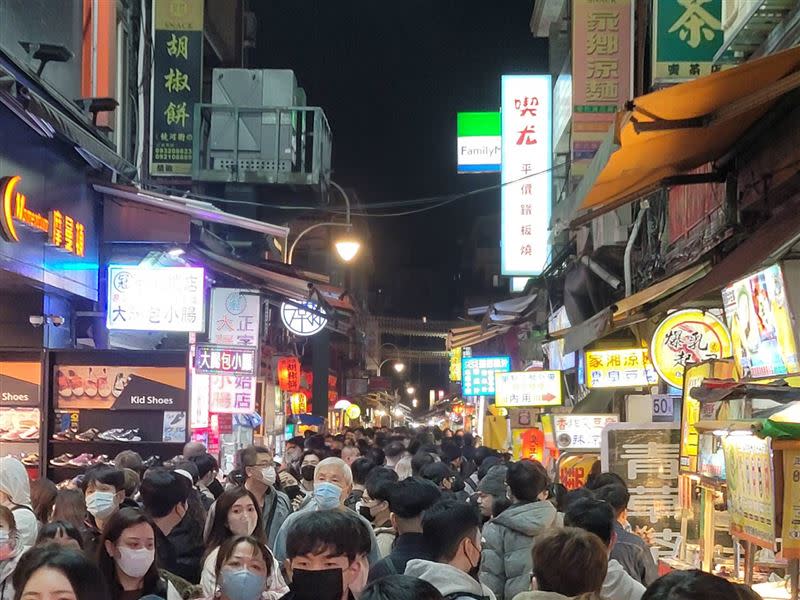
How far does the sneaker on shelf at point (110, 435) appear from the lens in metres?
14.6

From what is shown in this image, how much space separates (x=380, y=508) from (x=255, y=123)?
636 inches

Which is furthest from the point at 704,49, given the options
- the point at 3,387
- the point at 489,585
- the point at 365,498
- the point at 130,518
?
the point at 3,387

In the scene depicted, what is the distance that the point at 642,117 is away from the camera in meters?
7.78

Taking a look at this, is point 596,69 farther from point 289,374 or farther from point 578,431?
point 289,374

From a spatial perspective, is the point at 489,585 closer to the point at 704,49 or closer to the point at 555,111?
the point at 704,49

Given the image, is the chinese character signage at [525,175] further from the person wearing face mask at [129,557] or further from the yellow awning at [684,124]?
the person wearing face mask at [129,557]

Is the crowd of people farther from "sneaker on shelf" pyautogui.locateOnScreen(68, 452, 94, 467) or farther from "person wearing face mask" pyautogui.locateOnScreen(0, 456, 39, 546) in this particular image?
"sneaker on shelf" pyautogui.locateOnScreen(68, 452, 94, 467)

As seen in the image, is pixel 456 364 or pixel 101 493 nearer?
pixel 101 493

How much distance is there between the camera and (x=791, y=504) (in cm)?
649

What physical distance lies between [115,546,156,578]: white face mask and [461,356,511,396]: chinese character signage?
89.4ft

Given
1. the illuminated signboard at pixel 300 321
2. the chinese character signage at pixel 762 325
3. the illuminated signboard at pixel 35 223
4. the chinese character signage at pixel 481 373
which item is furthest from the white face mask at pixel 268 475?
the chinese character signage at pixel 481 373

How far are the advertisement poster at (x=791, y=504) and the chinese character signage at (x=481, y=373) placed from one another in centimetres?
2611

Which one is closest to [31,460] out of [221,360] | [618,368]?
[221,360]

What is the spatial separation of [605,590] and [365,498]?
14.6 feet
